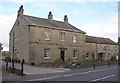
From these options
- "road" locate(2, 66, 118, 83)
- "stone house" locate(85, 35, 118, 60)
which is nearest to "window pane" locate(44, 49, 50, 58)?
"stone house" locate(85, 35, 118, 60)

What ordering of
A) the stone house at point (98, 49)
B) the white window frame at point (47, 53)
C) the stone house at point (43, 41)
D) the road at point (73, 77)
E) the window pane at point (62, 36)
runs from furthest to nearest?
the stone house at point (98, 49), the window pane at point (62, 36), the white window frame at point (47, 53), the stone house at point (43, 41), the road at point (73, 77)

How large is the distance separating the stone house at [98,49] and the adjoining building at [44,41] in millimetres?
1822

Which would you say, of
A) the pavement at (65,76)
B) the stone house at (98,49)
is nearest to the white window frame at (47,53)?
the stone house at (98,49)

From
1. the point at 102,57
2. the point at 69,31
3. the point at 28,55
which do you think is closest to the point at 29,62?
the point at 28,55

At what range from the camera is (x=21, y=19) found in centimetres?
4688

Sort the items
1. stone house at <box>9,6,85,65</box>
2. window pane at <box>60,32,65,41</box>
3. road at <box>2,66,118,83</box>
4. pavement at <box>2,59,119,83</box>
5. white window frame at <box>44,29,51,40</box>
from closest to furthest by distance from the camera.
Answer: road at <box>2,66,118,83</box>
pavement at <box>2,59,119,83</box>
stone house at <box>9,6,85,65</box>
white window frame at <box>44,29,51,40</box>
window pane at <box>60,32,65,41</box>

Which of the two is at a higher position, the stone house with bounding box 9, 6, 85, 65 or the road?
the stone house with bounding box 9, 6, 85, 65

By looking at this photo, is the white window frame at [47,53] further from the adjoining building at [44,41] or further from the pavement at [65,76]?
the pavement at [65,76]

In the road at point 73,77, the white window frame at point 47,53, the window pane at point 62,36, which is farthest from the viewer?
the window pane at point 62,36

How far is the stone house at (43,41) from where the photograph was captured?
4359cm

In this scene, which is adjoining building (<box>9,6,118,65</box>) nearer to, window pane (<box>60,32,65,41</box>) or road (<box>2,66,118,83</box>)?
window pane (<box>60,32,65,41</box>)

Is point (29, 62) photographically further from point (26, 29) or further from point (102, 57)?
point (102, 57)

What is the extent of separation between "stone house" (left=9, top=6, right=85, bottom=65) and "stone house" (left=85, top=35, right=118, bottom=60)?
4711 mm

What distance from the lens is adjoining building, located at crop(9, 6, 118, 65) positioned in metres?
43.6
